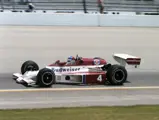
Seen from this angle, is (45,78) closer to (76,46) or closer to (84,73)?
(84,73)

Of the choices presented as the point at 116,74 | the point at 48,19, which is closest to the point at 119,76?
the point at 116,74

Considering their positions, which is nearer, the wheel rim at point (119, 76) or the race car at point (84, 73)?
the race car at point (84, 73)

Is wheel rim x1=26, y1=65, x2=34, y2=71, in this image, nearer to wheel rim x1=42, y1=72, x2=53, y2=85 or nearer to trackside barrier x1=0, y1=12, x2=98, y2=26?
wheel rim x1=42, y1=72, x2=53, y2=85

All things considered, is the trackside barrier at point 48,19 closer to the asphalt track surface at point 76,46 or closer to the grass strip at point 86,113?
the asphalt track surface at point 76,46

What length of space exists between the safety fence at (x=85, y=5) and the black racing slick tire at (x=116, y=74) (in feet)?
32.1

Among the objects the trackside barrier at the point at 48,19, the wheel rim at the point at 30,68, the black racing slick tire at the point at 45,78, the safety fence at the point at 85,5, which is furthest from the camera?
the safety fence at the point at 85,5

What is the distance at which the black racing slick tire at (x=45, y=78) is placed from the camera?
40.3ft

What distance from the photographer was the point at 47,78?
12.4m

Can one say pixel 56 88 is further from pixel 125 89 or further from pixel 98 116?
pixel 98 116

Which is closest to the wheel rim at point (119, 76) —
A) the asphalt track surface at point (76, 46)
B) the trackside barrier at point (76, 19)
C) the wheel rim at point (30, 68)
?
the asphalt track surface at point (76, 46)

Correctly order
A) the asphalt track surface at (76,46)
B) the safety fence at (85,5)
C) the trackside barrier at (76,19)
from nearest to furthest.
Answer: the asphalt track surface at (76,46)
the trackside barrier at (76,19)
the safety fence at (85,5)

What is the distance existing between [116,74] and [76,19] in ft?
24.8

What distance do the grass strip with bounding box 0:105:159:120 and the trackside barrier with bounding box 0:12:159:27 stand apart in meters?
10.9

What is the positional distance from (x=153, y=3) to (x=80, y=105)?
55.8 feet
